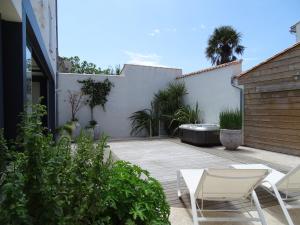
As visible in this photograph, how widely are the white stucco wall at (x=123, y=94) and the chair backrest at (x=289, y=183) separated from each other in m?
9.60

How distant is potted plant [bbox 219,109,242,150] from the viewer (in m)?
8.42

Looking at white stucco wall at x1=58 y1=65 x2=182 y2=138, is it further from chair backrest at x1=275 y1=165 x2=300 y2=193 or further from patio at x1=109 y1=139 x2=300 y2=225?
chair backrest at x1=275 y1=165 x2=300 y2=193

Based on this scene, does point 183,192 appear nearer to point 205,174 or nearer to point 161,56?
point 205,174

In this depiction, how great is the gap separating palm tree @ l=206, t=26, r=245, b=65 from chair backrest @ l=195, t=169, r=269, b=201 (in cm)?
2102

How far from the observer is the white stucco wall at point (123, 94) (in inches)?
473

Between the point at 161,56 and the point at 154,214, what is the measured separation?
1728 centimetres

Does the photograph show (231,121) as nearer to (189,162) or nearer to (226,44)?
(189,162)

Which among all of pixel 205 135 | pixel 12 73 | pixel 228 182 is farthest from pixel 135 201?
pixel 205 135

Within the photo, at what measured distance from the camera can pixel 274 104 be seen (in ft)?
27.2

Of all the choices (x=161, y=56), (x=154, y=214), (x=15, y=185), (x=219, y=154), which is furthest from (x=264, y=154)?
(x=161, y=56)

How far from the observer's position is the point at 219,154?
7.88m

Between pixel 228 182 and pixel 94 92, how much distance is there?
384 inches

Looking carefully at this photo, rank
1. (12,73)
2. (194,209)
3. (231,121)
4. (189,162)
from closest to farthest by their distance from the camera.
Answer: (12,73)
(194,209)
(189,162)
(231,121)

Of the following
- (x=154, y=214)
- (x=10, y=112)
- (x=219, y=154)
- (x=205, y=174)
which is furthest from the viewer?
(x=219, y=154)
